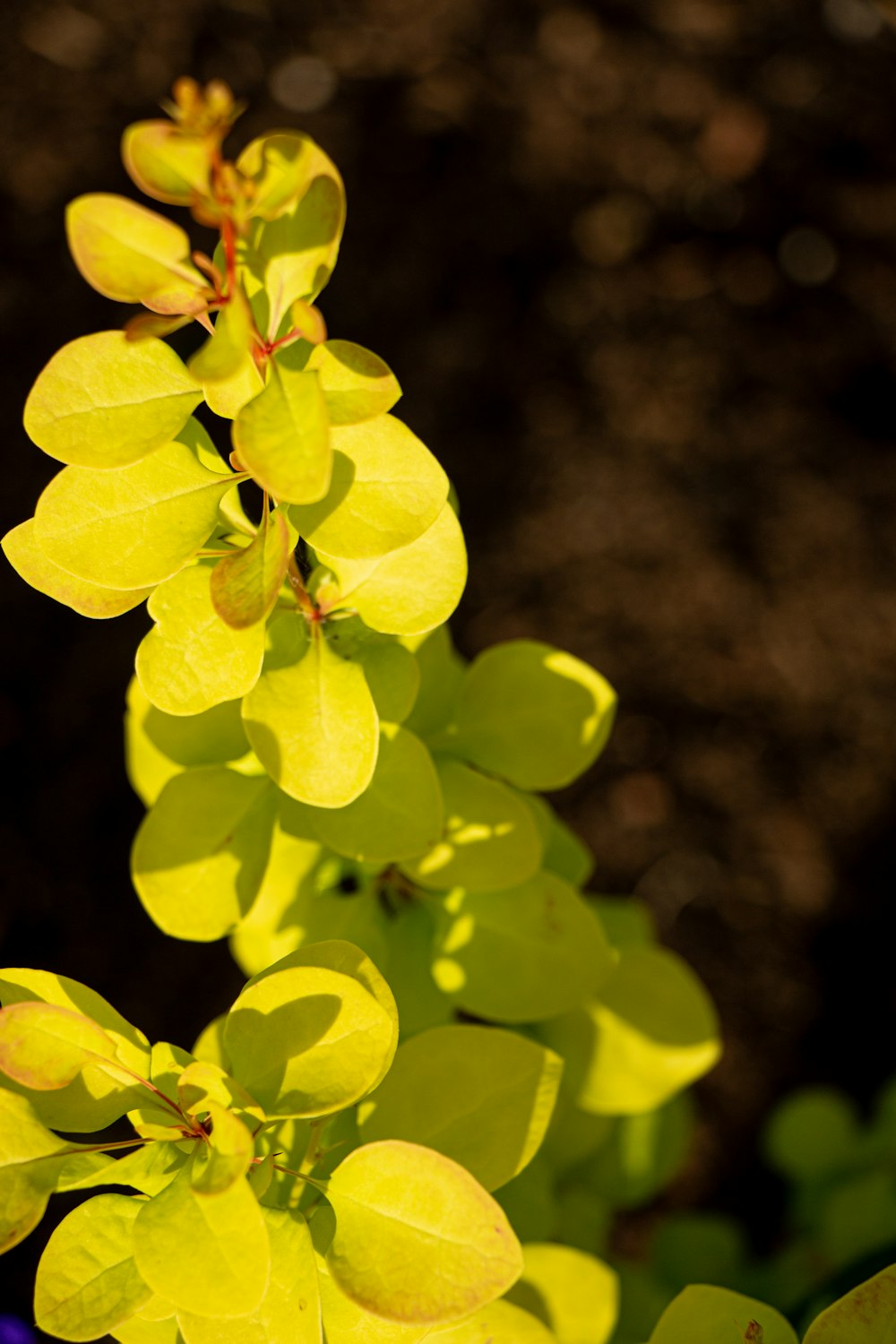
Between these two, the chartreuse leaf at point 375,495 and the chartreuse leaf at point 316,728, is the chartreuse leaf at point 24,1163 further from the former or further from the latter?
the chartreuse leaf at point 375,495

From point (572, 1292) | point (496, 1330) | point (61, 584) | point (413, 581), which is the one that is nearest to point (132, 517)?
Result: point (61, 584)

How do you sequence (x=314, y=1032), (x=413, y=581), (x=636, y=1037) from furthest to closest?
(x=636, y=1037)
(x=413, y=581)
(x=314, y=1032)

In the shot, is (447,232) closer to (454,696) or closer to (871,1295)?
(454,696)

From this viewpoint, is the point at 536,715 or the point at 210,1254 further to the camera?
the point at 536,715

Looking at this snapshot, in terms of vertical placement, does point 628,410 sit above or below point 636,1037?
below

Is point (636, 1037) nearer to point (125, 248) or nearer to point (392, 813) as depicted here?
point (392, 813)

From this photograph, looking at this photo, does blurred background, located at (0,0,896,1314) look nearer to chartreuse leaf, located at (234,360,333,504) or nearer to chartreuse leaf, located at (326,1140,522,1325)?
chartreuse leaf, located at (326,1140,522,1325)

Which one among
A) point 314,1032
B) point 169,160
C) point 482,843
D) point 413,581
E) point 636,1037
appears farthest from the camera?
point 636,1037
